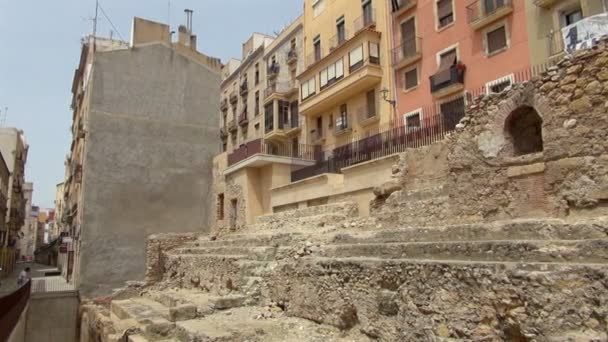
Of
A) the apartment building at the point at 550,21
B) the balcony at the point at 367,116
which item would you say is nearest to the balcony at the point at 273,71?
the balcony at the point at 367,116

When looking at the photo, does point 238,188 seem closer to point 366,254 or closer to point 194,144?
point 194,144

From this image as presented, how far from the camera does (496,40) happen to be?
675 inches

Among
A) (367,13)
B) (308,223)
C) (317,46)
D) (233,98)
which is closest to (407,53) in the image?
(367,13)

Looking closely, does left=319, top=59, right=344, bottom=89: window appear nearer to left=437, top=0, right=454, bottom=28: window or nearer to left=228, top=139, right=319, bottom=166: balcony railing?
left=228, top=139, right=319, bottom=166: balcony railing

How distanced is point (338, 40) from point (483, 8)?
940 centimetres

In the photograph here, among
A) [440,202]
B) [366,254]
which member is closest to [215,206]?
[440,202]

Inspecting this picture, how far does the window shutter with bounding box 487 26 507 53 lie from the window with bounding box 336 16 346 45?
30.3ft

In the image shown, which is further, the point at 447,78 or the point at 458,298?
the point at 447,78

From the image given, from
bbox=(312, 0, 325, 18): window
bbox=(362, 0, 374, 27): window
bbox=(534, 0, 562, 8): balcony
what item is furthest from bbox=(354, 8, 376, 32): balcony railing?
bbox=(534, 0, 562, 8): balcony

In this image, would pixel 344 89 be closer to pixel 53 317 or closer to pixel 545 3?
pixel 545 3

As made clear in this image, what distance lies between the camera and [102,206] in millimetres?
21203

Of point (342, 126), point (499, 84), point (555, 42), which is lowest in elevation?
point (499, 84)

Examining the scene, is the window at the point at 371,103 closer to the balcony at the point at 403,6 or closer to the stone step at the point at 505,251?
the balcony at the point at 403,6

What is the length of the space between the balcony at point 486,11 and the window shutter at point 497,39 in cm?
43
